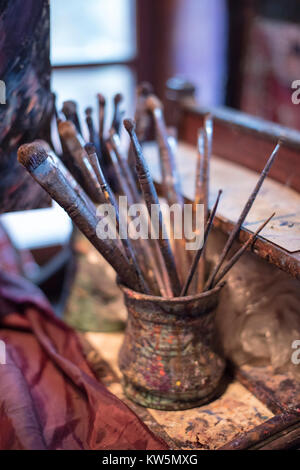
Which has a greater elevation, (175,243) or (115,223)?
(115,223)

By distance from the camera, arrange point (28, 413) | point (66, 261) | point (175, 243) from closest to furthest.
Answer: point (28, 413), point (175, 243), point (66, 261)

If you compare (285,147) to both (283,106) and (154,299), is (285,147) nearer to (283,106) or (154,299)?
(154,299)

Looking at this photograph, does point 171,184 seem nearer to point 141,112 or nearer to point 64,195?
point 141,112

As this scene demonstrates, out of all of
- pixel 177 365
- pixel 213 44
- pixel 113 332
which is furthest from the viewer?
pixel 213 44

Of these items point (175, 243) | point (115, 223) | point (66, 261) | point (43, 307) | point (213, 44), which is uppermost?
point (213, 44)

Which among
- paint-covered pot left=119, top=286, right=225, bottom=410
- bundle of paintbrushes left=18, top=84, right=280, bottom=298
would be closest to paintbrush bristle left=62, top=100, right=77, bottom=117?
bundle of paintbrushes left=18, top=84, right=280, bottom=298

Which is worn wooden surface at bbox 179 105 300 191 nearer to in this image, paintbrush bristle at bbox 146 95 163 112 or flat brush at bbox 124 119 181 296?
paintbrush bristle at bbox 146 95 163 112

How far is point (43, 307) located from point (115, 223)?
21.2 inches

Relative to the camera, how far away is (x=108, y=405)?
1.23 meters

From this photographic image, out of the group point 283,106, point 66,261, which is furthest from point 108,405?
point 283,106

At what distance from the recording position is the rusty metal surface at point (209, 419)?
4.08ft

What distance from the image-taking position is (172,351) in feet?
4.24

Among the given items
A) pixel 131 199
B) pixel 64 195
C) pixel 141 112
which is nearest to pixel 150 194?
pixel 64 195

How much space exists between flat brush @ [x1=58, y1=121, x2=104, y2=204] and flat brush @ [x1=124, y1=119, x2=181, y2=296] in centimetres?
19
